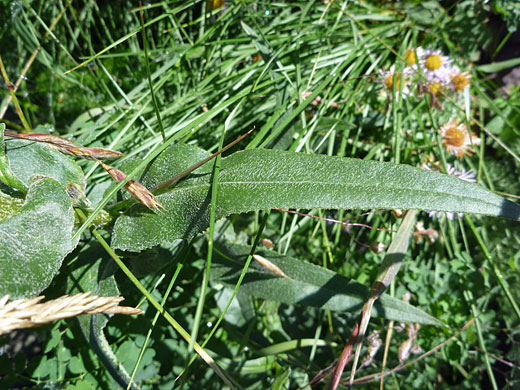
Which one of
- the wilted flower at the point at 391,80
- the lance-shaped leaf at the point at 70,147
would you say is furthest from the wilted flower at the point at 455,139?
the lance-shaped leaf at the point at 70,147

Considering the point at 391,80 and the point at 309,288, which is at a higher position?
the point at 391,80

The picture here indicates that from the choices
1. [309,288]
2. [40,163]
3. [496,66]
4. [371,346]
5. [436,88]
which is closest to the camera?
[40,163]

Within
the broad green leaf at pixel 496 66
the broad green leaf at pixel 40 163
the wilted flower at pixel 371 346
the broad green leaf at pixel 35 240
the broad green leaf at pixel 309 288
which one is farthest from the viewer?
the broad green leaf at pixel 496 66

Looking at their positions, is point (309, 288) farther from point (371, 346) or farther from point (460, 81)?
point (460, 81)

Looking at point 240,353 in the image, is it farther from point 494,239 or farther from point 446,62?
point 446,62

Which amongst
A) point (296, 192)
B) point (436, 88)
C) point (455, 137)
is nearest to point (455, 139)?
point (455, 137)

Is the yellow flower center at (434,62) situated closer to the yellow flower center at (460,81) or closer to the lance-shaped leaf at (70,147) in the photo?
the yellow flower center at (460,81)
